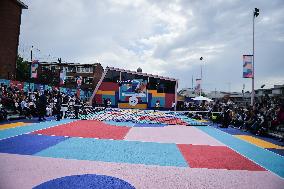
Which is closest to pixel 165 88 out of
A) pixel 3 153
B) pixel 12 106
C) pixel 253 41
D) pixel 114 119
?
pixel 253 41

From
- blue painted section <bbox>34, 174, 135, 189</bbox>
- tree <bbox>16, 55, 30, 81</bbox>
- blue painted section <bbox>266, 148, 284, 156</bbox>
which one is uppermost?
tree <bbox>16, 55, 30, 81</bbox>

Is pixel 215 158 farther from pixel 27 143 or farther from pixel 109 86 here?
pixel 109 86

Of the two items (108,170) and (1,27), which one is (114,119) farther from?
(1,27)

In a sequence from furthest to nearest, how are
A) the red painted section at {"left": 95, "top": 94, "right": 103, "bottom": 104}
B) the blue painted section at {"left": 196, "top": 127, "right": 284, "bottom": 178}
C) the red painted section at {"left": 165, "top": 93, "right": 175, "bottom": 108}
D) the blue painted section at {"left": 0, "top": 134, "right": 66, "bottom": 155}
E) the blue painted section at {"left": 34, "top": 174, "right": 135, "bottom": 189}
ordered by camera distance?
the red painted section at {"left": 165, "top": 93, "right": 175, "bottom": 108}
the red painted section at {"left": 95, "top": 94, "right": 103, "bottom": 104}
the blue painted section at {"left": 0, "top": 134, "right": 66, "bottom": 155}
the blue painted section at {"left": 196, "top": 127, "right": 284, "bottom": 178}
the blue painted section at {"left": 34, "top": 174, "right": 135, "bottom": 189}

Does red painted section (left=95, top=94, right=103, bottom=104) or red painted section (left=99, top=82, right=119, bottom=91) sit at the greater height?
red painted section (left=99, top=82, right=119, bottom=91)

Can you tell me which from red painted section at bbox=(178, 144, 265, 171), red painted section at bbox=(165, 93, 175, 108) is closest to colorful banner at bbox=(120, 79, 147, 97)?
red painted section at bbox=(165, 93, 175, 108)

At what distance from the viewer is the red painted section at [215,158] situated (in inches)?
340

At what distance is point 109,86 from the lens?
39.0 m

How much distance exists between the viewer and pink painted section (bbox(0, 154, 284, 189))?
20.9 feet

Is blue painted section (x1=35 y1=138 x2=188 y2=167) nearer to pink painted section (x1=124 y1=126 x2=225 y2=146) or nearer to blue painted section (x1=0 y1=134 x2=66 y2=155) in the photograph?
blue painted section (x1=0 y1=134 x2=66 y2=155)

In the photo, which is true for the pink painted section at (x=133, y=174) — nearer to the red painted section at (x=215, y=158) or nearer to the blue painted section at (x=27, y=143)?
the red painted section at (x=215, y=158)

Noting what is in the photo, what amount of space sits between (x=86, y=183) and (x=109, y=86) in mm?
33096

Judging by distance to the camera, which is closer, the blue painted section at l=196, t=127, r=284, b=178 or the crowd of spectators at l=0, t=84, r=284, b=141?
the blue painted section at l=196, t=127, r=284, b=178

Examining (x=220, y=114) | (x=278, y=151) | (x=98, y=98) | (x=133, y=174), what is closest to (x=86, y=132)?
(x=133, y=174)
